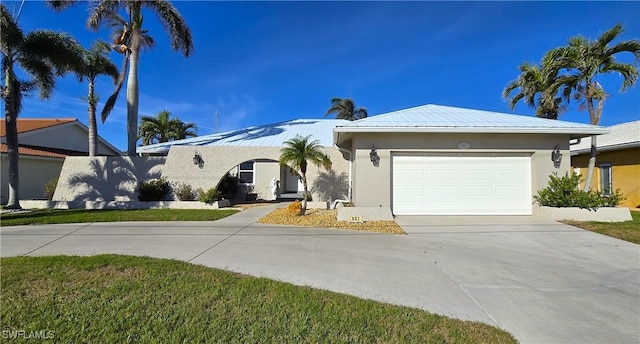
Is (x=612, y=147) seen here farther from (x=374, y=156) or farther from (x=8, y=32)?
(x=8, y=32)

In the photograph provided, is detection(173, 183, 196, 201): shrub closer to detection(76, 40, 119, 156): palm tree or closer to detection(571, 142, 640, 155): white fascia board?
detection(76, 40, 119, 156): palm tree

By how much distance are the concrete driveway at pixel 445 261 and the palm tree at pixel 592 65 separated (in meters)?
6.27

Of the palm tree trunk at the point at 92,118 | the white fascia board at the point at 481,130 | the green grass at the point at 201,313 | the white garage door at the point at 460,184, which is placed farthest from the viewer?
the palm tree trunk at the point at 92,118

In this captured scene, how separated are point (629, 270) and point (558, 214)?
5240 millimetres

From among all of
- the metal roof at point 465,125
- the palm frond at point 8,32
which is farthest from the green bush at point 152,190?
the metal roof at point 465,125

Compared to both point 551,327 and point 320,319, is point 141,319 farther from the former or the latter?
point 551,327

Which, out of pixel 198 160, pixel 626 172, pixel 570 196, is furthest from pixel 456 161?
pixel 198 160

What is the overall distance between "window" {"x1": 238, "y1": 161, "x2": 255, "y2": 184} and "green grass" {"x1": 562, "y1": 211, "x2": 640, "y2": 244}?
1769 cm

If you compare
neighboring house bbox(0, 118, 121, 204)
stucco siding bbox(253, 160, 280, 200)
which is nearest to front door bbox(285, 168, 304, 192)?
stucco siding bbox(253, 160, 280, 200)

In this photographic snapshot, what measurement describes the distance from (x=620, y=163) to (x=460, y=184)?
9.97 meters

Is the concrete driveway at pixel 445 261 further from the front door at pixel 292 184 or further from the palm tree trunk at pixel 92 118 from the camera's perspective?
the front door at pixel 292 184

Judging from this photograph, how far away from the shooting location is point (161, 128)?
31.7 metres

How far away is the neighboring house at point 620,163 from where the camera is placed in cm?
1416

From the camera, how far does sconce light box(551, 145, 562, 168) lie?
35.8 feet
